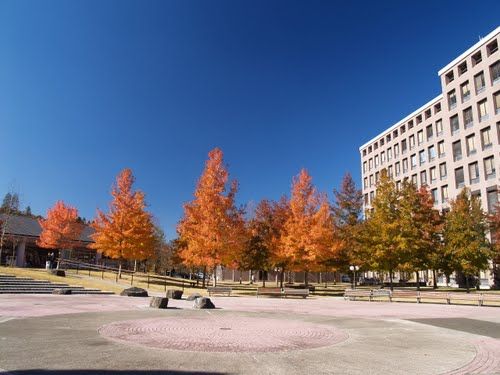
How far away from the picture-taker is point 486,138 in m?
46.8

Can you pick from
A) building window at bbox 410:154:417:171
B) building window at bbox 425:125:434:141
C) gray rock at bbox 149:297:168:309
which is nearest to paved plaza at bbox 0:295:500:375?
gray rock at bbox 149:297:168:309

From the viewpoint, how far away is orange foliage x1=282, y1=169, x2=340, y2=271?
32.0 meters

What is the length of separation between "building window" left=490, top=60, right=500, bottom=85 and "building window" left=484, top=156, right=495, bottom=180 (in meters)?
8.84

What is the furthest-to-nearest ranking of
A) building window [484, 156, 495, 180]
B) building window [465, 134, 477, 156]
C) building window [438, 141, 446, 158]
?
1. building window [438, 141, 446, 158]
2. building window [465, 134, 477, 156]
3. building window [484, 156, 495, 180]

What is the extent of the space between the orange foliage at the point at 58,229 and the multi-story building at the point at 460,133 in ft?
121

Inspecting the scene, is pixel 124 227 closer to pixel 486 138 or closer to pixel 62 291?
pixel 62 291

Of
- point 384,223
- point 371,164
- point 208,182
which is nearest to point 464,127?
point 384,223

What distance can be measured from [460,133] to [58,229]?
5122 centimetres

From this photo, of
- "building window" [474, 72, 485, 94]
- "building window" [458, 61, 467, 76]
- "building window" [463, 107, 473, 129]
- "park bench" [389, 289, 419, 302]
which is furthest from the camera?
"building window" [458, 61, 467, 76]

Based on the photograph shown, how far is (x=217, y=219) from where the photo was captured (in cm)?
3156

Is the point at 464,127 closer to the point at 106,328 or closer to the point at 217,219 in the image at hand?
the point at 217,219

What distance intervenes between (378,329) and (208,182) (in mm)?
20972

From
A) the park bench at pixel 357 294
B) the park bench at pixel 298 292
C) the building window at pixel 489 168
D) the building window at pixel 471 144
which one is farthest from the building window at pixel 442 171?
the park bench at pixel 298 292

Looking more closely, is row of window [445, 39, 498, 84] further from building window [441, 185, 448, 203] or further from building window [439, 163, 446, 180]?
building window [441, 185, 448, 203]
